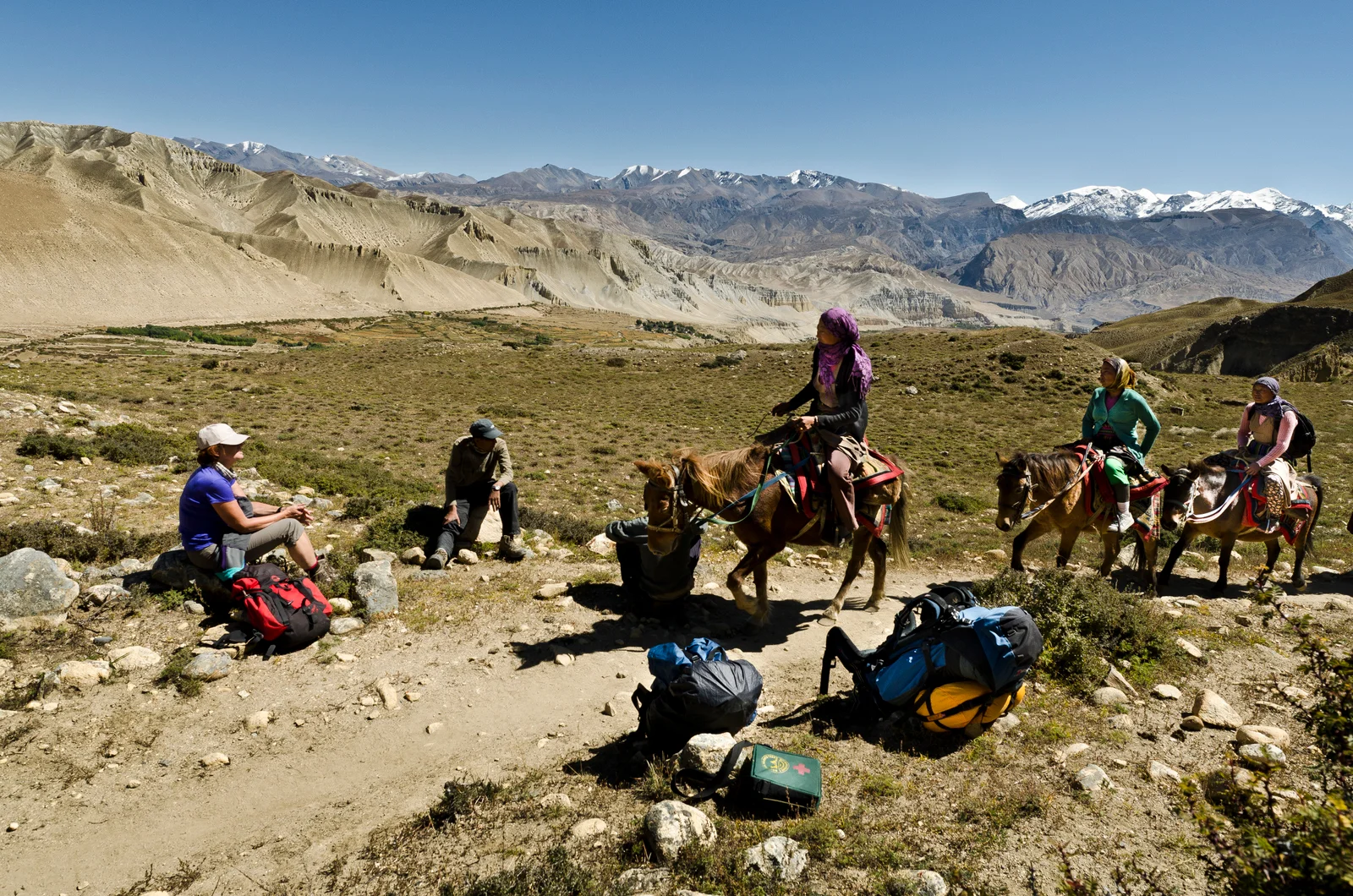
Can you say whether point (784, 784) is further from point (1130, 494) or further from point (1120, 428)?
point (1120, 428)

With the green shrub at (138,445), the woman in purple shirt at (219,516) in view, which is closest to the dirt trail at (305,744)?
the woman in purple shirt at (219,516)

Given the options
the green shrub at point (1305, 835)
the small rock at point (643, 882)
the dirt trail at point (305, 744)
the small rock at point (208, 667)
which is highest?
the green shrub at point (1305, 835)

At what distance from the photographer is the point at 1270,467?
910 cm

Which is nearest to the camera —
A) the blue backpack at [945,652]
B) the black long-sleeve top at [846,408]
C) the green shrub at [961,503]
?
the blue backpack at [945,652]

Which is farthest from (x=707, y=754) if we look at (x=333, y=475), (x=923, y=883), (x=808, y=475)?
(x=333, y=475)

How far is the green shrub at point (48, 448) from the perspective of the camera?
36.2 feet

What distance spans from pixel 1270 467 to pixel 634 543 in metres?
9.10

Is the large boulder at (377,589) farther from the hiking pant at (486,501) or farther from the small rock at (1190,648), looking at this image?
the small rock at (1190,648)

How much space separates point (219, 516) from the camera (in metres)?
6.68

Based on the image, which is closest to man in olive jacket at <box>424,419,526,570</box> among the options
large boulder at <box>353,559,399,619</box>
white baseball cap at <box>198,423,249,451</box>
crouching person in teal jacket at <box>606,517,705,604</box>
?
large boulder at <box>353,559,399,619</box>

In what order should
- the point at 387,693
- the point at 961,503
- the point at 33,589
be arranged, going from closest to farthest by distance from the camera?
the point at 387,693, the point at 33,589, the point at 961,503

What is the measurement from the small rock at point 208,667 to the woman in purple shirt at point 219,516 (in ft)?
3.05

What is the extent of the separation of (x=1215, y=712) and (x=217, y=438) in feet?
31.8

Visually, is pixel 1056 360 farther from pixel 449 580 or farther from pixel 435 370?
pixel 449 580
